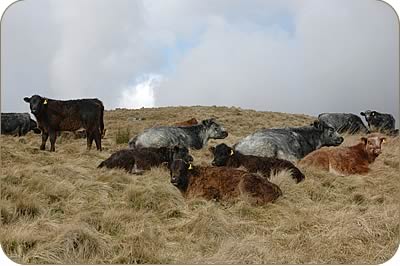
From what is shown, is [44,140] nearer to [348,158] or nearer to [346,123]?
[348,158]

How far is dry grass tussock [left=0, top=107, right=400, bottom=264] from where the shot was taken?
5840mm

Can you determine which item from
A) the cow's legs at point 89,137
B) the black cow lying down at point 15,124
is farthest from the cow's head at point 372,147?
the black cow lying down at point 15,124

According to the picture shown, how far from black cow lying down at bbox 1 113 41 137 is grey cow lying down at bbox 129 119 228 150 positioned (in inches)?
260

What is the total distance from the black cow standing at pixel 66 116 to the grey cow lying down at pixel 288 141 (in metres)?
3.82

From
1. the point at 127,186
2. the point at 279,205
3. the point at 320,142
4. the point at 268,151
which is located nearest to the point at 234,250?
the point at 279,205

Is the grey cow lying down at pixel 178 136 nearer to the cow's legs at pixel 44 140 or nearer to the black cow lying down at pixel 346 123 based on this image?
the cow's legs at pixel 44 140

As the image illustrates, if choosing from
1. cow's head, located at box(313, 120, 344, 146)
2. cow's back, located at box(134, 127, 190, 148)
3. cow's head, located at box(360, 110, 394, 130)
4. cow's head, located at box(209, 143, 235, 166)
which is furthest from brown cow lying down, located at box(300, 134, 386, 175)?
cow's head, located at box(360, 110, 394, 130)

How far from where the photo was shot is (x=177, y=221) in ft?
24.2

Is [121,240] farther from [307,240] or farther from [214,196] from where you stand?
[214,196]

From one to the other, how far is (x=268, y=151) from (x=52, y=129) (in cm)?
551

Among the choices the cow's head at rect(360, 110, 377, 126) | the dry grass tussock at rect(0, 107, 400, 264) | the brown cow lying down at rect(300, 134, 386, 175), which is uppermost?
the cow's head at rect(360, 110, 377, 126)

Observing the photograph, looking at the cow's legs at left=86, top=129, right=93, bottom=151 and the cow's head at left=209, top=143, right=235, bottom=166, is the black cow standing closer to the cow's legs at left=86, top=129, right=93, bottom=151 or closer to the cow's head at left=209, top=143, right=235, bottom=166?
the cow's legs at left=86, top=129, right=93, bottom=151

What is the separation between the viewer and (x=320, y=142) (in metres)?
14.4

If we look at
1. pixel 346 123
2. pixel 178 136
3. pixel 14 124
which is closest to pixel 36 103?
pixel 178 136
